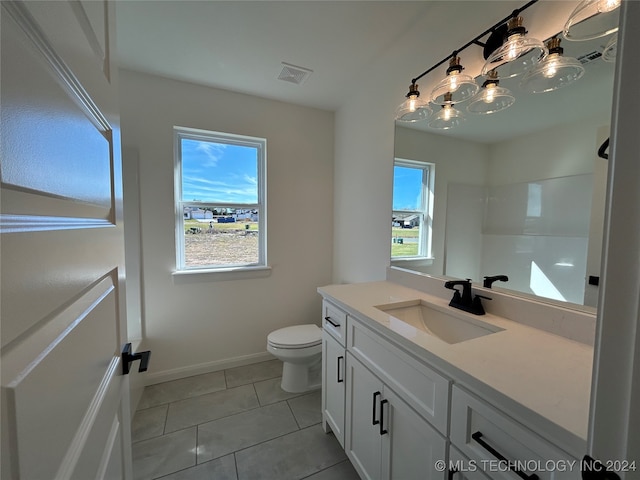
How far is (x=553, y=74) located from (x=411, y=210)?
87 centimetres

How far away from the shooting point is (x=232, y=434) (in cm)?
159

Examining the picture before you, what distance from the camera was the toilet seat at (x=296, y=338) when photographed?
6.21ft

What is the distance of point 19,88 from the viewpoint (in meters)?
0.30

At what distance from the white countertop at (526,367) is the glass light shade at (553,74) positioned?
97cm

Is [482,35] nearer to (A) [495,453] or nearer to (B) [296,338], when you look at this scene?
(A) [495,453]

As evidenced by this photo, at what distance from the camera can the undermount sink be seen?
1.10 m

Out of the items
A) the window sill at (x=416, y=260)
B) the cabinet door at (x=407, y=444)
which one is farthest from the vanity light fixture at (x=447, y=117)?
the cabinet door at (x=407, y=444)

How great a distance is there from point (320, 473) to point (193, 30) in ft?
8.65

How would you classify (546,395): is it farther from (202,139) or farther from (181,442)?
(202,139)

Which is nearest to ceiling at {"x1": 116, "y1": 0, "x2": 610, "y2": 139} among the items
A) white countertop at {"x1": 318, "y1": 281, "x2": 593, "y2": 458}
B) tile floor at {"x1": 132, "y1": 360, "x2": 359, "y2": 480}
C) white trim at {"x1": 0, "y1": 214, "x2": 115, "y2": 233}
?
white countertop at {"x1": 318, "y1": 281, "x2": 593, "y2": 458}

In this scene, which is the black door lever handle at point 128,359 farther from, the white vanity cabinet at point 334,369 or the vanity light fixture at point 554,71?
the vanity light fixture at point 554,71

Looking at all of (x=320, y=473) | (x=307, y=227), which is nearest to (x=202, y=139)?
(x=307, y=227)

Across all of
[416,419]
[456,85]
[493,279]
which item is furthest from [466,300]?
[456,85]

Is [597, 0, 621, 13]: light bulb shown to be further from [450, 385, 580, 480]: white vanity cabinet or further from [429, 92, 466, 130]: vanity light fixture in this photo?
[450, 385, 580, 480]: white vanity cabinet
